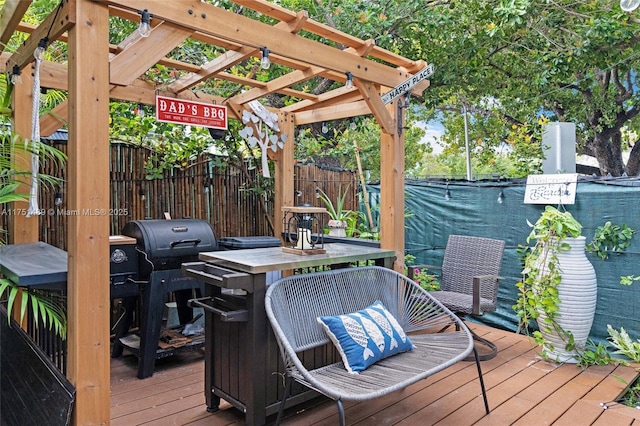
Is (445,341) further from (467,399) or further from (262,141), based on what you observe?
(262,141)

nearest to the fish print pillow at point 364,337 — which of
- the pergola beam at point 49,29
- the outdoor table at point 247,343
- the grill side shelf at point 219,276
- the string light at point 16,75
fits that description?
the outdoor table at point 247,343

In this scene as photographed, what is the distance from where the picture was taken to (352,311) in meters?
2.67

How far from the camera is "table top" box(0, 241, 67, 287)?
5.98 feet

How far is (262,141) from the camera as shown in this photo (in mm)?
4125

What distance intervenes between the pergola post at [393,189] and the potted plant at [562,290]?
111 centimetres

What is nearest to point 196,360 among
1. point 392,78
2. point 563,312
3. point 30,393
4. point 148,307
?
point 148,307

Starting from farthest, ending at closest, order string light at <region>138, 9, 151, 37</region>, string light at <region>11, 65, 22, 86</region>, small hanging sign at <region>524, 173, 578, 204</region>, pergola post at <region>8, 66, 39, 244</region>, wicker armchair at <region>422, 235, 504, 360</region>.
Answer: small hanging sign at <region>524, 173, 578, 204</region> → wicker armchair at <region>422, 235, 504, 360</region> → pergola post at <region>8, 66, 39, 244</region> → string light at <region>11, 65, 22, 86</region> → string light at <region>138, 9, 151, 37</region>

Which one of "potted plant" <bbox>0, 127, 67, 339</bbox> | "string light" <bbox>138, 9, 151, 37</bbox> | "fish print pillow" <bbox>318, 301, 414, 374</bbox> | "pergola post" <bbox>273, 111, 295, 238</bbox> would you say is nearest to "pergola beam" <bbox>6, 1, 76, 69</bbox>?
"string light" <bbox>138, 9, 151, 37</bbox>

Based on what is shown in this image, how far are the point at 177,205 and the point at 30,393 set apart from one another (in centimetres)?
240

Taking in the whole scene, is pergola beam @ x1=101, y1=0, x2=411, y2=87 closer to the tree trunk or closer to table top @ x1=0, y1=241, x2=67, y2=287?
table top @ x1=0, y1=241, x2=67, y2=287

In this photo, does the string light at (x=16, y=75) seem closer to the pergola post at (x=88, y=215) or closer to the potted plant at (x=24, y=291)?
the potted plant at (x=24, y=291)

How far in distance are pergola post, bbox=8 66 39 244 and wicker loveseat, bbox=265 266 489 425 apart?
1718 mm

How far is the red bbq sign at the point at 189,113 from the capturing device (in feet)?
10.6

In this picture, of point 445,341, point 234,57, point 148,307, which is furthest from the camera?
point 148,307
